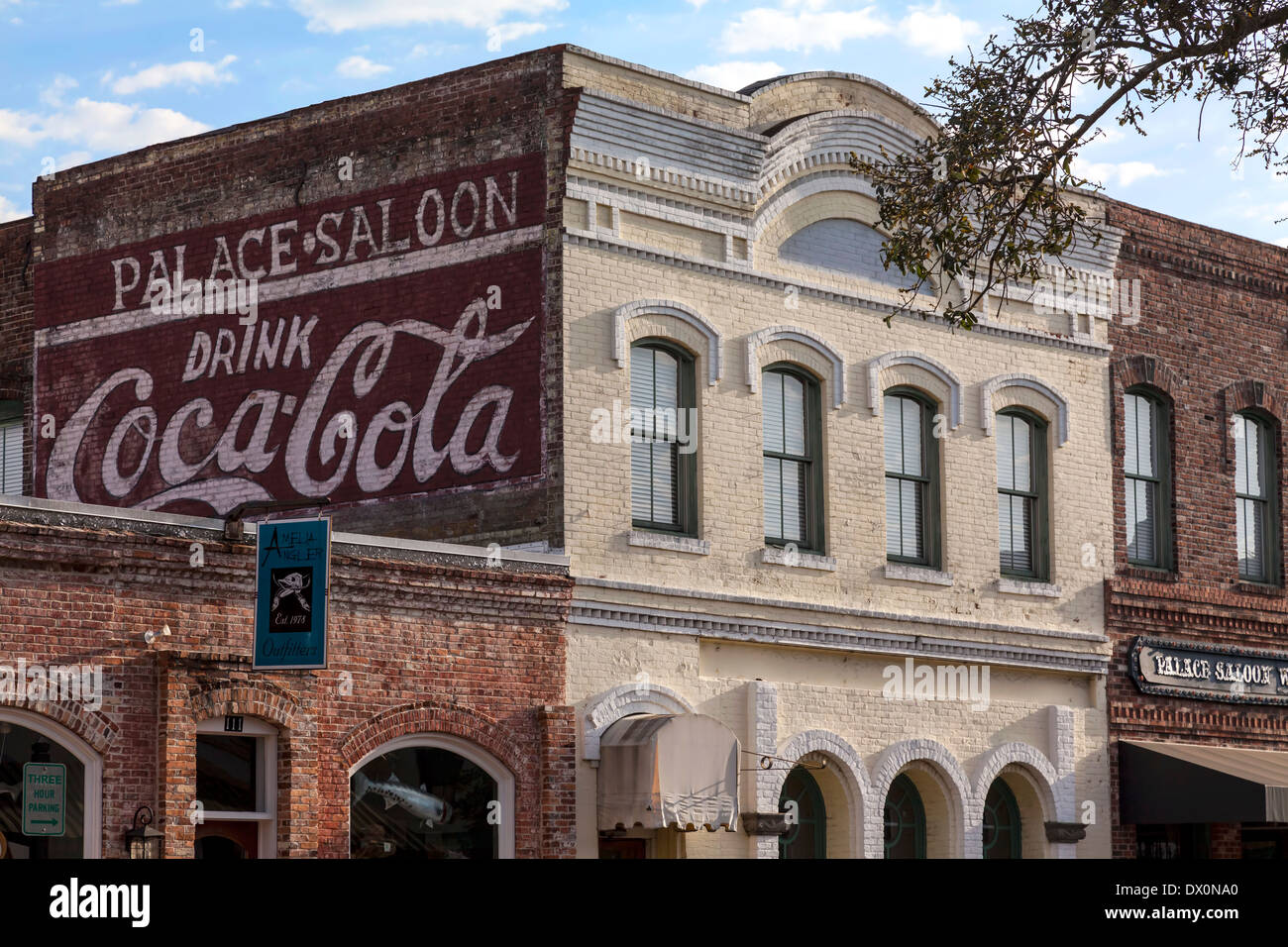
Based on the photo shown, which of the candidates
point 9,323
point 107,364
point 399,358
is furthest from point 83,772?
point 9,323

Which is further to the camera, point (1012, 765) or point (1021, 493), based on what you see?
point (1021, 493)

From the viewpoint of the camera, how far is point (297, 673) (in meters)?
17.1

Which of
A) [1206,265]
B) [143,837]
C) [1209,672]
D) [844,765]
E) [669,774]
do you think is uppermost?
[1206,265]

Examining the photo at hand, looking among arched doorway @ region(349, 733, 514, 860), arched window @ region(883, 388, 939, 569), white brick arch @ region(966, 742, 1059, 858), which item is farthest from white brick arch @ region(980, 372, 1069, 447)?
arched doorway @ region(349, 733, 514, 860)

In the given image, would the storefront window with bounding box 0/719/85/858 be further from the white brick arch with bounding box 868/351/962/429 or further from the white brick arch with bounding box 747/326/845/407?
the white brick arch with bounding box 868/351/962/429

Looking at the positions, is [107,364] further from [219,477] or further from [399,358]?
[399,358]

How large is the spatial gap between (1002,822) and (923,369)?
5.30 m

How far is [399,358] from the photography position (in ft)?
69.1

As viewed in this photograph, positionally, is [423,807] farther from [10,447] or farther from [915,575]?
[10,447]

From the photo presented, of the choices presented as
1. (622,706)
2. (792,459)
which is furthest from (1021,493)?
(622,706)

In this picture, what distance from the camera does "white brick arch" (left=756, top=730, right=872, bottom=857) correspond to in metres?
21.0

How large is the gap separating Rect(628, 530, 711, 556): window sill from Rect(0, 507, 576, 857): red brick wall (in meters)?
1.06

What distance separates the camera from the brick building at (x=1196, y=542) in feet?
81.2

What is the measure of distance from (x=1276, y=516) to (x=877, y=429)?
7.41 meters
